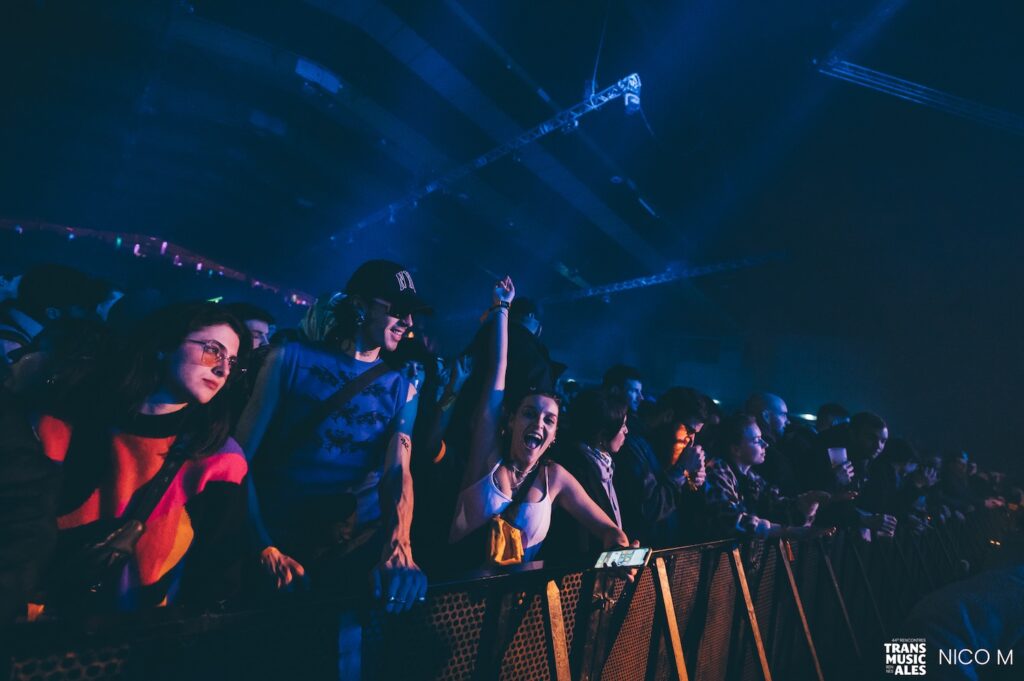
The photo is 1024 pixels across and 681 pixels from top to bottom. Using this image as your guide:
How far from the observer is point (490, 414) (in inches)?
85.4

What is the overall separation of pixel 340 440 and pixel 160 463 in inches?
26.6

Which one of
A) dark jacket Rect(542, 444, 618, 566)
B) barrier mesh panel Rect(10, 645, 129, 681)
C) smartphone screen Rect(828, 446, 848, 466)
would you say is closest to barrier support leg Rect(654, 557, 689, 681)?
dark jacket Rect(542, 444, 618, 566)

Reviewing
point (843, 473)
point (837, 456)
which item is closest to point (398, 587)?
point (843, 473)

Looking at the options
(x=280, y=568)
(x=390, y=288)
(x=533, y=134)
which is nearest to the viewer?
(x=280, y=568)

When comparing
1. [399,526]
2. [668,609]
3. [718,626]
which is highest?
[399,526]

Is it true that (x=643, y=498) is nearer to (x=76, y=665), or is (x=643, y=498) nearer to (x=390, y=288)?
(x=390, y=288)

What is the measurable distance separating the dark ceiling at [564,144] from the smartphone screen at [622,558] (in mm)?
7460

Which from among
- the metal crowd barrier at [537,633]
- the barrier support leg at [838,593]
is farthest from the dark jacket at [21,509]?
the barrier support leg at [838,593]

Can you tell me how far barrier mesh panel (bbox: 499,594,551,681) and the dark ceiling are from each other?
7.57 m

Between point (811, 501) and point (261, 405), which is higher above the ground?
point (261, 405)

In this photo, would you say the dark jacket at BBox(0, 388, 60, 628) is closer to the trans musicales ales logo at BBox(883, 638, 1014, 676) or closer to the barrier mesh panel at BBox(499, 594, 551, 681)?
the barrier mesh panel at BBox(499, 594, 551, 681)

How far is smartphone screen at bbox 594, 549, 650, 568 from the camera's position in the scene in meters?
1.52

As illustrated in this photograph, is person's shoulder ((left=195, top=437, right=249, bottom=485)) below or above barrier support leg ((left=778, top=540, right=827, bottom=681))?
above

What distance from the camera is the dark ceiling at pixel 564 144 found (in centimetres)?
633
